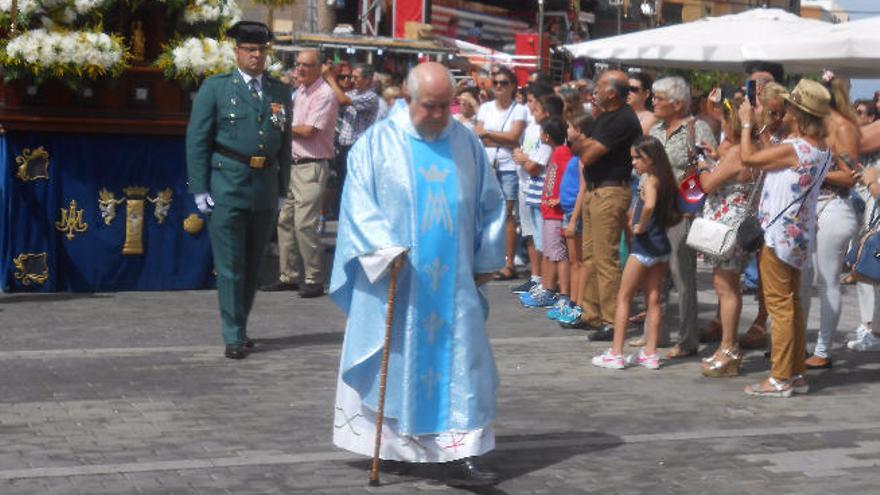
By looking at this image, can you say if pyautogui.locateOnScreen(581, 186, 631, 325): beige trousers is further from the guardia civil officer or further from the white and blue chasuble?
the white and blue chasuble

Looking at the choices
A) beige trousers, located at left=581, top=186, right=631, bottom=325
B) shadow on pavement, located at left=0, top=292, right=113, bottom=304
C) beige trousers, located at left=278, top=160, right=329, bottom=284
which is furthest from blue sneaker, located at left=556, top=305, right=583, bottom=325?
shadow on pavement, located at left=0, top=292, right=113, bottom=304

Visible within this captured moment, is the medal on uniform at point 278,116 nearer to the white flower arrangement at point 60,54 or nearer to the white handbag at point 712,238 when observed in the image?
the white flower arrangement at point 60,54

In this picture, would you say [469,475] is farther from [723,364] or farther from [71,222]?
[71,222]

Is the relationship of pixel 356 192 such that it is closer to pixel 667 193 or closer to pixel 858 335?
pixel 667 193

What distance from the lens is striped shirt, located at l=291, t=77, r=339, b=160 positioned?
512 inches

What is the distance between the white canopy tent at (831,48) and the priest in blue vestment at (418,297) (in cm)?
670

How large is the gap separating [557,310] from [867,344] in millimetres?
2261

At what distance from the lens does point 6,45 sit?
12.0 meters

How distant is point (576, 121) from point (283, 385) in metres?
3.40

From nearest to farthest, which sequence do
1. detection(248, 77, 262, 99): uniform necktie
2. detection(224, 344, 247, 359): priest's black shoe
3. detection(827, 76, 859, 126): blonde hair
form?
detection(224, 344, 247, 359): priest's black shoe
detection(827, 76, 859, 126): blonde hair
detection(248, 77, 262, 99): uniform necktie

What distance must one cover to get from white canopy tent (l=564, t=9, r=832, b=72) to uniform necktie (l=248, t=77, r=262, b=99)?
542 centimetres

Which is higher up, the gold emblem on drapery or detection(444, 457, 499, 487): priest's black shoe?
the gold emblem on drapery

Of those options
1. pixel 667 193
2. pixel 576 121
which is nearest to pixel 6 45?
pixel 576 121

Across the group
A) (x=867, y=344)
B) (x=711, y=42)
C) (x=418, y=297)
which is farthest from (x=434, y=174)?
(x=711, y=42)
